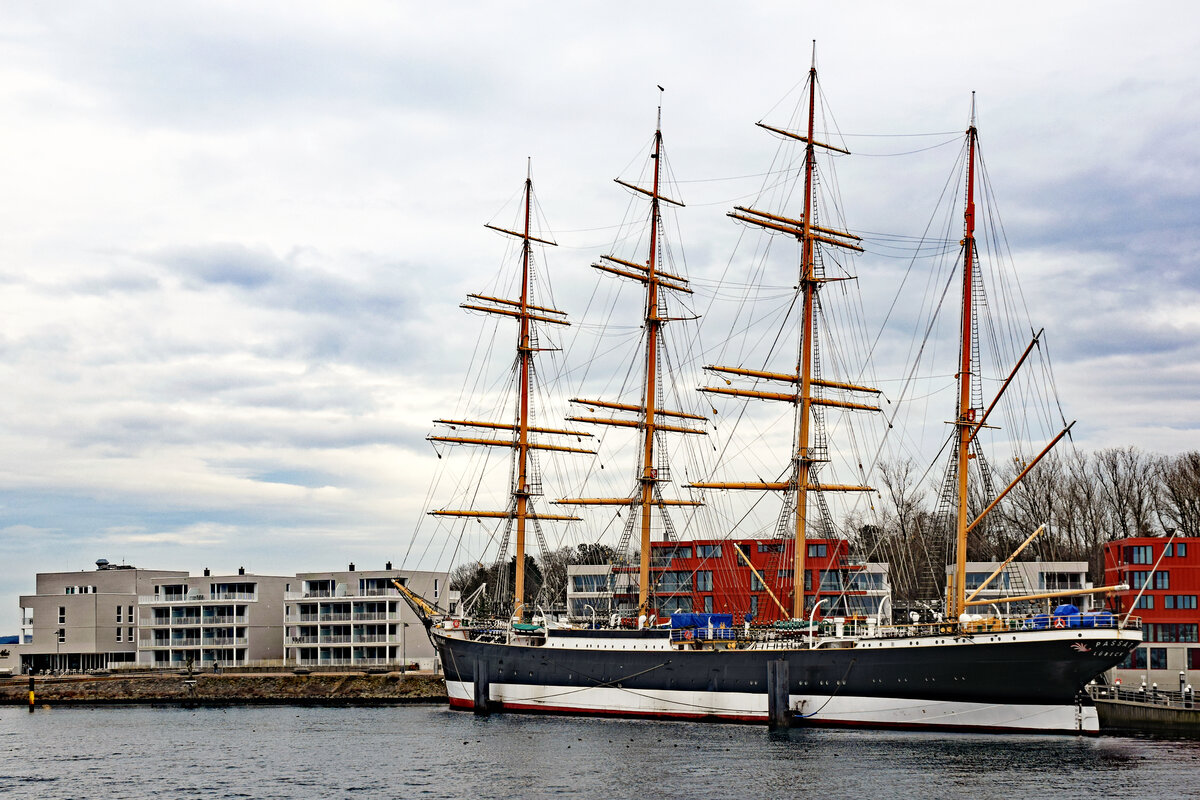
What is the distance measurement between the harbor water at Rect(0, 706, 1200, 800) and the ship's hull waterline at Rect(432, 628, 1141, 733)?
1.15m

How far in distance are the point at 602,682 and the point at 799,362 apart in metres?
20.9

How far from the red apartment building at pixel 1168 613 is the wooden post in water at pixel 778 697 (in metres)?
24.2

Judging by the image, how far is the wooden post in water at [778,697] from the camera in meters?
56.0

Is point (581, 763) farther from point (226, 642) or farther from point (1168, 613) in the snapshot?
point (226, 642)

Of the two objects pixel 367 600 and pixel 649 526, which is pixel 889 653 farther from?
pixel 367 600

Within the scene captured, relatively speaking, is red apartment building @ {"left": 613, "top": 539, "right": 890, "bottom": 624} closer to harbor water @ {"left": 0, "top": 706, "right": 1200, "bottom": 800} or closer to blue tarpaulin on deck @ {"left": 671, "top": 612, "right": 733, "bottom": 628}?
blue tarpaulin on deck @ {"left": 671, "top": 612, "right": 733, "bottom": 628}

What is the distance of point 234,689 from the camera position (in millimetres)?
88062

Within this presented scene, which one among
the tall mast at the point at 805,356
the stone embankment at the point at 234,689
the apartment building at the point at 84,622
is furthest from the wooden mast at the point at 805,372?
the apartment building at the point at 84,622

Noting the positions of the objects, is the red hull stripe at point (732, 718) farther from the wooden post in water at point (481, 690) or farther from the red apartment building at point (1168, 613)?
the red apartment building at point (1168, 613)

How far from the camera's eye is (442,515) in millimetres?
74938

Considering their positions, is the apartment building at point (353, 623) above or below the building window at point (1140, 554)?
below

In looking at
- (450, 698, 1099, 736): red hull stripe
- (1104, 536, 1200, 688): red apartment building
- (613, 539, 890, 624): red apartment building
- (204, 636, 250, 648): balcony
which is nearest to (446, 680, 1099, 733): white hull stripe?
(450, 698, 1099, 736): red hull stripe

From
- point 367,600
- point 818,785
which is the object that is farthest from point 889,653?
point 367,600

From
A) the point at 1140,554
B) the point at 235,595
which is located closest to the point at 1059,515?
the point at 1140,554
